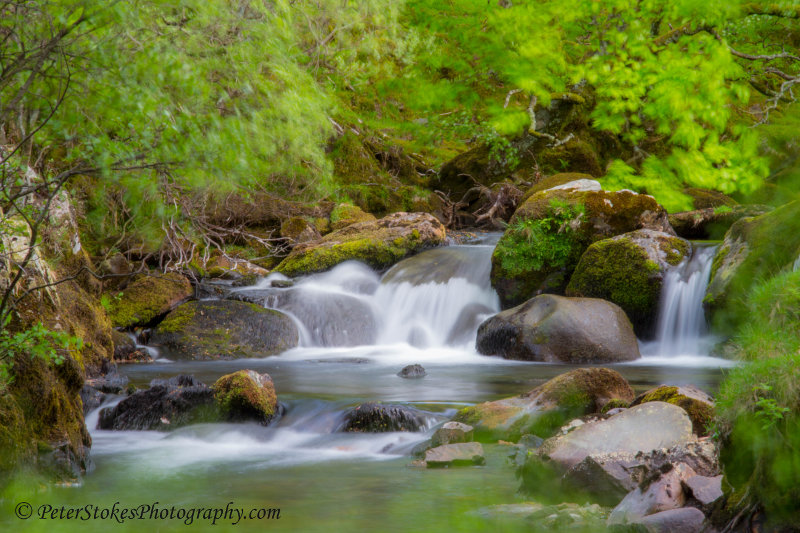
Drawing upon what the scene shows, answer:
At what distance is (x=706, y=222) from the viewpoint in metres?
13.7

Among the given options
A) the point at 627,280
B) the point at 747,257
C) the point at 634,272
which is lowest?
the point at 627,280

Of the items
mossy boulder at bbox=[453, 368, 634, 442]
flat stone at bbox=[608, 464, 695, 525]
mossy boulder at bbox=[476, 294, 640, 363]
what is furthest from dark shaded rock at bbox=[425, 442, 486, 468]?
mossy boulder at bbox=[476, 294, 640, 363]

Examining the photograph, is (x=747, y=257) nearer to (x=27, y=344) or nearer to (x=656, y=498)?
(x=656, y=498)

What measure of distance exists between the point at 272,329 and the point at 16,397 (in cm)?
750

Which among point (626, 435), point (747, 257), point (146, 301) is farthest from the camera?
point (146, 301)

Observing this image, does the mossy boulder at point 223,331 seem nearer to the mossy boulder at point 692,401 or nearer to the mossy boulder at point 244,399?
the mossy boulder at point 244,399

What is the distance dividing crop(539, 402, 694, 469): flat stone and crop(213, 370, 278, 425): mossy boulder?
10.7 feet

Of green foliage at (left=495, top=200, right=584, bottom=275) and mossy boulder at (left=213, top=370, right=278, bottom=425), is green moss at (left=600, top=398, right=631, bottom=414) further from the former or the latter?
green foliage at (left=495, top=200, right=584, bottom=275)

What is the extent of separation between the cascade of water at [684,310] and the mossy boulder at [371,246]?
590cm

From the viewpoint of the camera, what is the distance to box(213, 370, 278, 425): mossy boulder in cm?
677

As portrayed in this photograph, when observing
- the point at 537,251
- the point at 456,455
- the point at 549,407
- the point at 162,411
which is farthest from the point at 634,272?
the point at 162,411

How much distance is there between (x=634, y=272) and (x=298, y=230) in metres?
8.56

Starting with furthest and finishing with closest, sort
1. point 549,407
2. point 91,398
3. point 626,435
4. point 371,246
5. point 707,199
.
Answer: point 707,199 < point 371,246 < point 91,398 < point 549,407 < point 626,435

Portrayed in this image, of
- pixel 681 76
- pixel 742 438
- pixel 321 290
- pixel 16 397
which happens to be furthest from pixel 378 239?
pixel 742 438
